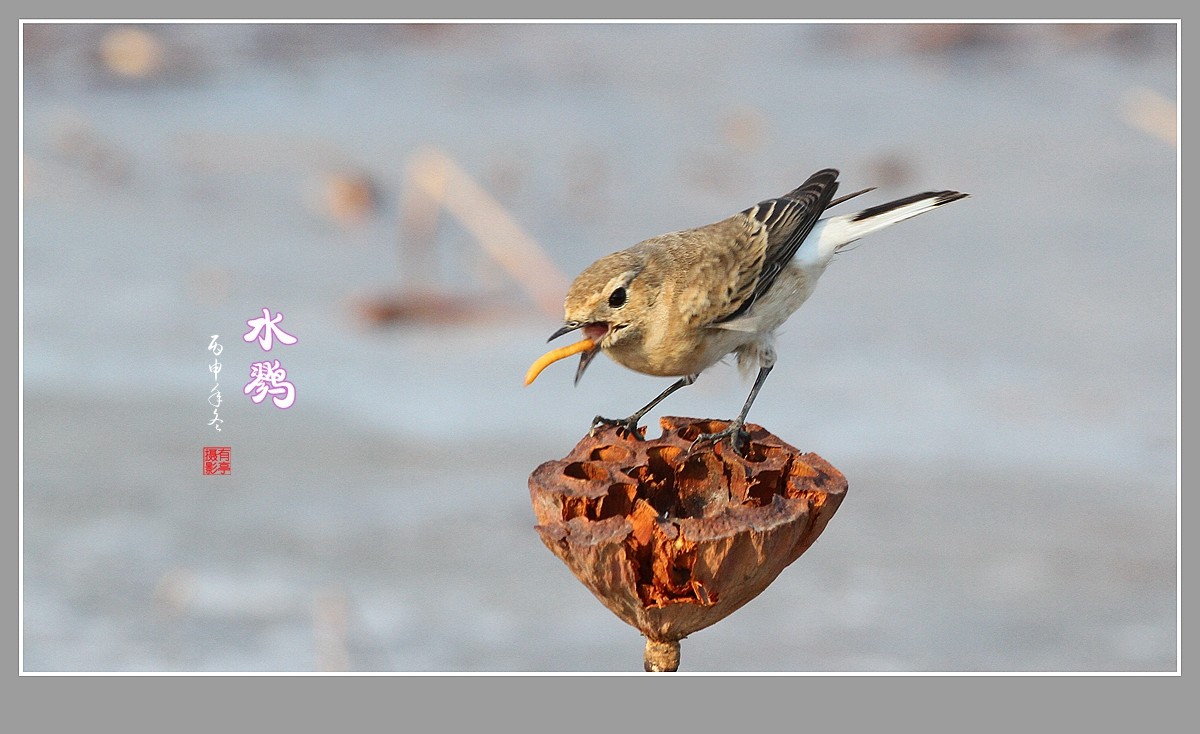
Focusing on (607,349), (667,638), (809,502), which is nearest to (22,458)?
(607,349)

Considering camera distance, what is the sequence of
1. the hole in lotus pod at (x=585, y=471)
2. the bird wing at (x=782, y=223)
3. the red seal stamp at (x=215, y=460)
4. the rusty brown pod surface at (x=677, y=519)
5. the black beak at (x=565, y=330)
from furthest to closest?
1. the red seal stamp at (x=215, y=460)
2. the bird wing at (x=782, y=223)
3. the black beak at (x=565, y=330)
4. the hole in lotus pod at (x=585, y=471)
5. the rusty brown pod surface at (x=677, y=519)

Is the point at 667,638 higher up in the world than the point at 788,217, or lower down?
lower down

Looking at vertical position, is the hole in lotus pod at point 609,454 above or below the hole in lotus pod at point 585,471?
above

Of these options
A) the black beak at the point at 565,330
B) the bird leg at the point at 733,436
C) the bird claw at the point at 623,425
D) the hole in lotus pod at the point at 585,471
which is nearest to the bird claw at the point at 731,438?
the bird leg at the point at 733,436

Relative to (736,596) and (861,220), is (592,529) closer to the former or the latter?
(736,596)

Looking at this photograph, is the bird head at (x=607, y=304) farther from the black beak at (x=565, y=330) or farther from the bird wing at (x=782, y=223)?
the bird wing at (x=782, y=223)

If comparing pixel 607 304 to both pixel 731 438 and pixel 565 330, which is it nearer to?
pixel 565 330

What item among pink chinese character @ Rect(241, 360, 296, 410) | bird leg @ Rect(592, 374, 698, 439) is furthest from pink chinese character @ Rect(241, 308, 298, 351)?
bird leg @ Rect(592, 374, 698, 439)
